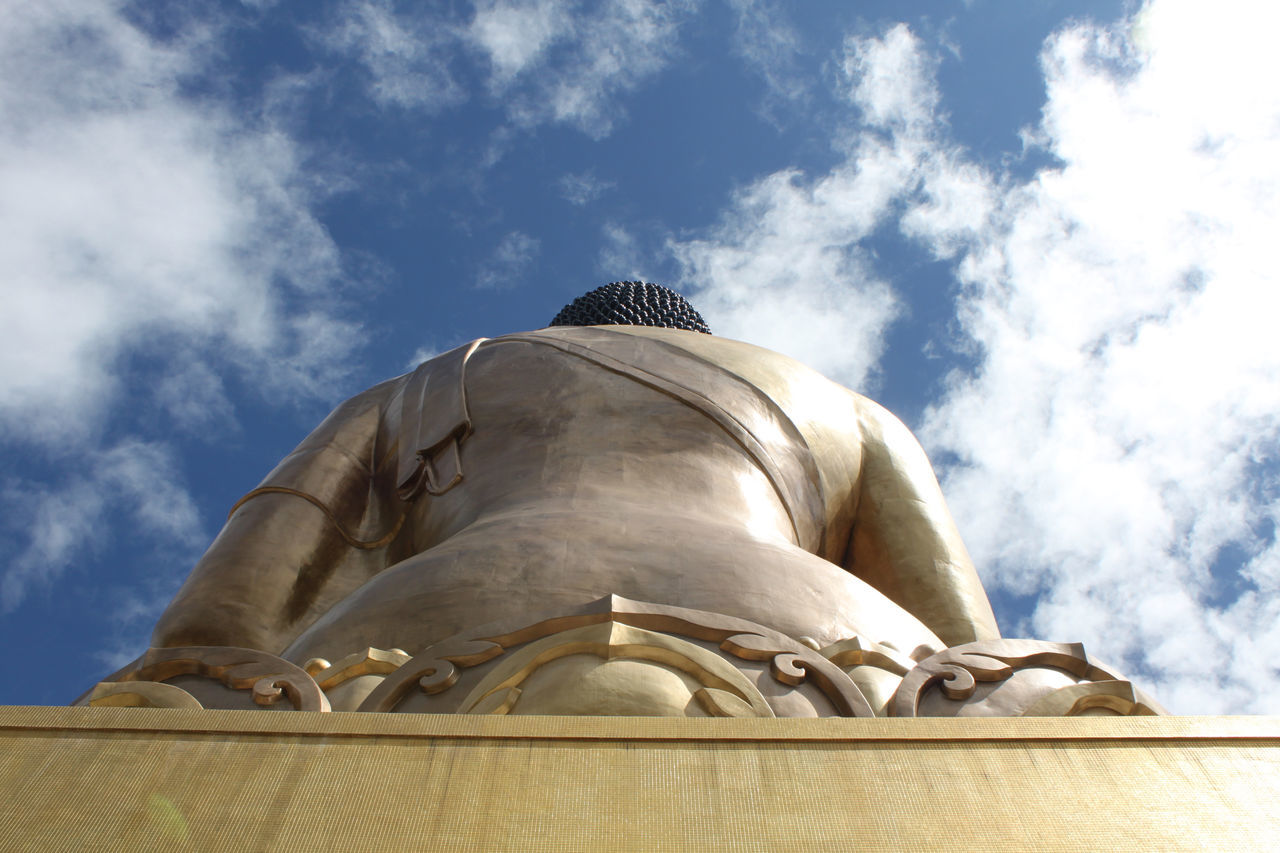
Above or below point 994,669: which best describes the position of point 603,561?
above

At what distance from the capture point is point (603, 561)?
3.73m

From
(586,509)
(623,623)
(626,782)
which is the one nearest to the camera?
(626,782)

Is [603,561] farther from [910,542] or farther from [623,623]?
[910,542]

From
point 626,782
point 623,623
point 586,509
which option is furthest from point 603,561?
point 626,782

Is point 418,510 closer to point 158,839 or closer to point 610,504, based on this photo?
A: point 610,504

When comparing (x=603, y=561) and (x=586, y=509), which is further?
(x=586, y=509)

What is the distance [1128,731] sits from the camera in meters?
1.94

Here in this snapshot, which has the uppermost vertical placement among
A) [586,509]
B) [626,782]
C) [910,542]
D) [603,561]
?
[910,542]

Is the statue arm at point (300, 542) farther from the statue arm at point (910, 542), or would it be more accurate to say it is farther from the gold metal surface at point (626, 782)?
the gold metal surface at point (626, 782)

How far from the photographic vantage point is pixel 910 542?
18.0ft

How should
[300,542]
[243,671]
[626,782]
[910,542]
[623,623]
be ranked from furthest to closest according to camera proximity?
[910,542]
[300,542]
[243,671]
[623,623]
[626,782]

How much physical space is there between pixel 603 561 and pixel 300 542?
196 centimetres

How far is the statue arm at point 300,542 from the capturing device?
4.75 meters

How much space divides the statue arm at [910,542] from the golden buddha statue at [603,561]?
1 cm
